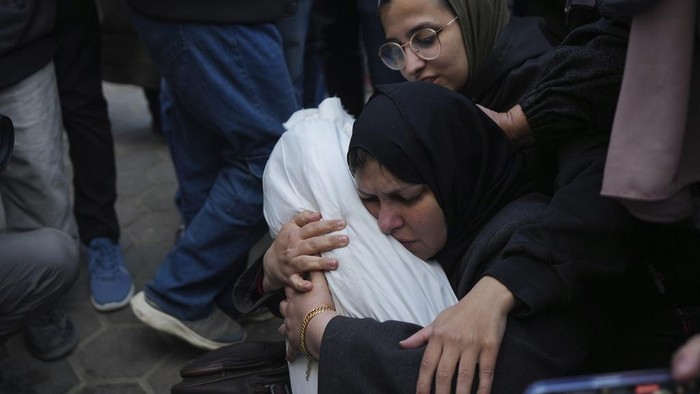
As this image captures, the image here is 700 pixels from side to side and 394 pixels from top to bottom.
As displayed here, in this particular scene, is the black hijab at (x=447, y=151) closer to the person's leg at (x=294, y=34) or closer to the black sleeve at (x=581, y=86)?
the black sleeve at (x=581, y=86)

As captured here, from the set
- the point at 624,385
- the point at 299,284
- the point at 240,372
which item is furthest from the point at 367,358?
the point at 624,385

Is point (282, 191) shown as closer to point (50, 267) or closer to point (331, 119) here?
point (331, 119)

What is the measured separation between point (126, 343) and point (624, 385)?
2466mm

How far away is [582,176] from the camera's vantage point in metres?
1.57

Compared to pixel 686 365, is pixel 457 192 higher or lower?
lower

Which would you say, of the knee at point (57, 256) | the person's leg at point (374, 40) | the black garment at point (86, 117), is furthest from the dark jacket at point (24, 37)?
the person's leg at point (374, 40)

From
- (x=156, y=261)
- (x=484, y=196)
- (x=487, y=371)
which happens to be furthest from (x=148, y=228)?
(x=487, y=371)

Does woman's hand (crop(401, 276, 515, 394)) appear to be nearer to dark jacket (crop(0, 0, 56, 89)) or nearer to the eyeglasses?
the eyeglasses

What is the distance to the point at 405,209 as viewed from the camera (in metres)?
1.69

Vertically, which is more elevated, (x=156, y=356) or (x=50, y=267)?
(x=50, y=267)

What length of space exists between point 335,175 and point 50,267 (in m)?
1.12

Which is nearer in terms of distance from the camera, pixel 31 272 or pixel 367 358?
pixel 367 358

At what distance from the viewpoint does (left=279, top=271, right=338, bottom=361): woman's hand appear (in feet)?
5.32

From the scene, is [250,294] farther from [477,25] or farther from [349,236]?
[477,25]
